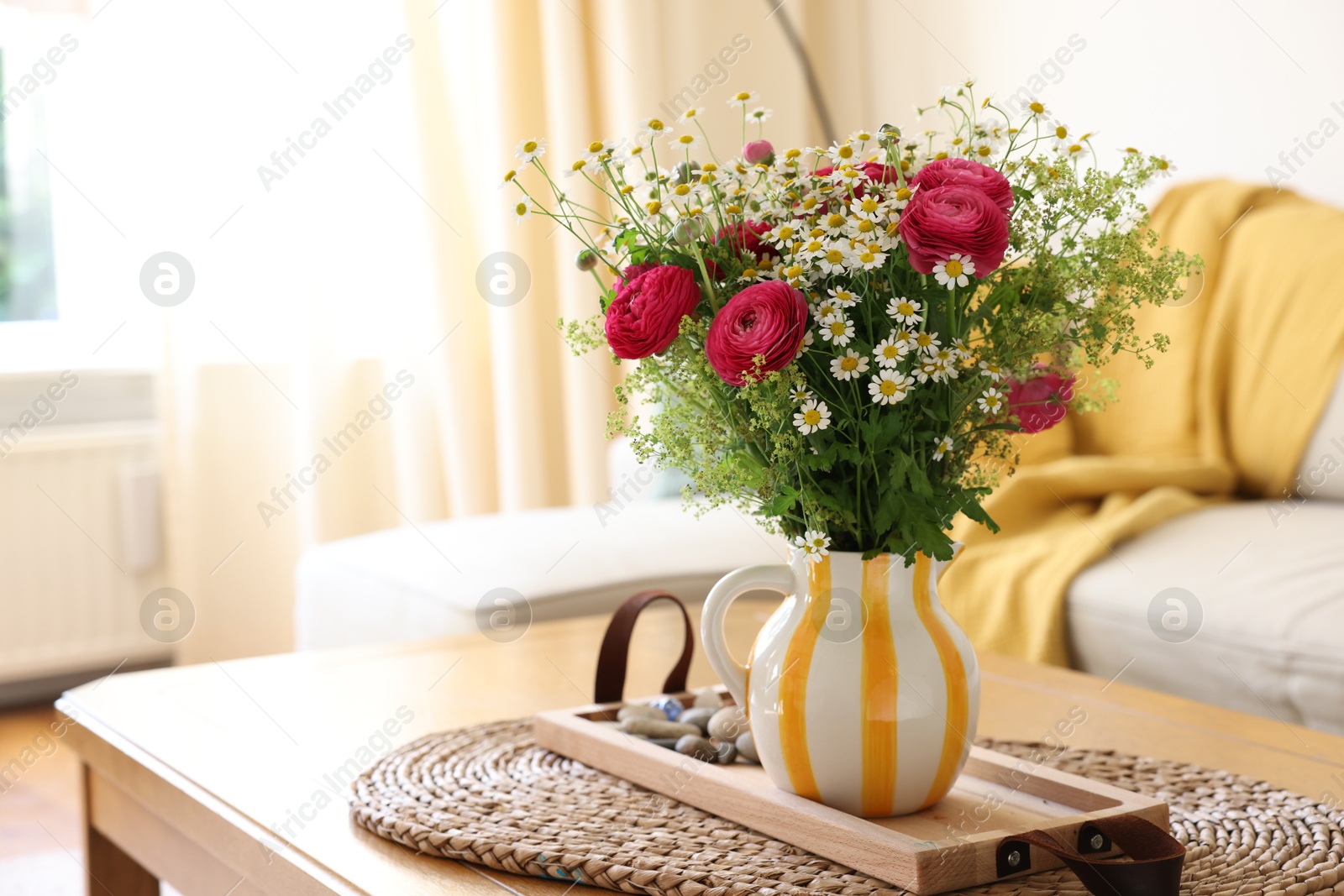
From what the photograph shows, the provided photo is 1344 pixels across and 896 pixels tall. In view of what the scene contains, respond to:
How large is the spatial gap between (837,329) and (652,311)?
10cm

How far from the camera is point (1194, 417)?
6.70ft

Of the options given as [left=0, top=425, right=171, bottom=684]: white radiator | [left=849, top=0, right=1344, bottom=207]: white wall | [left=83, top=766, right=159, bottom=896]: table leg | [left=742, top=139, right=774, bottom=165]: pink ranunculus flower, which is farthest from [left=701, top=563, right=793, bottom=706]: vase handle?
[left=0, top=425, right=171, bottom=684]: white radiator

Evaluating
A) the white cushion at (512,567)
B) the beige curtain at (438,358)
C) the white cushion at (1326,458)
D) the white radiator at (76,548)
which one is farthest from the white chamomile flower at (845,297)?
the white radiator at (76,548)

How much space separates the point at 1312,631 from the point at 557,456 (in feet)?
6.71

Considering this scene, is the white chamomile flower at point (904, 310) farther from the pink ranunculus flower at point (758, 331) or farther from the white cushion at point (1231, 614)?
the white cushion at point (1231, 614)

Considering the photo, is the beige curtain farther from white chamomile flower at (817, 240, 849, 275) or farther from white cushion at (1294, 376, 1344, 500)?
white chamomile flower at (817, 240, 849, 275)

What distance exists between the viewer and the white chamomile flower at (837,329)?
0.67 m

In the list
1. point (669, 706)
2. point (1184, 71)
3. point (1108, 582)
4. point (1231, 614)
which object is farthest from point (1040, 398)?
point (1184, 71)

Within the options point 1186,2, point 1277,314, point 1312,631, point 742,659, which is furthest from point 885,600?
point 1186,2

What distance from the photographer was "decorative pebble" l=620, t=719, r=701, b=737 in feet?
3.08

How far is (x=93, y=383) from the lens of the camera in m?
2.93

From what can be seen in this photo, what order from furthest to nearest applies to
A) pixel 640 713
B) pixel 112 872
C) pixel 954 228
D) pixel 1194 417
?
pixel 1194 417 < pixel 112 872 < pixel 640 713 < pixel 954 228

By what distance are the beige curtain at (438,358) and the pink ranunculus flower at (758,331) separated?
7.48ft

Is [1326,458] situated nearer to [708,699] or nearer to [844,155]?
[708,699]
